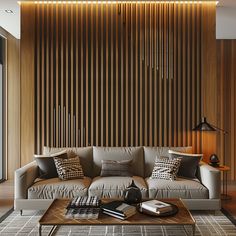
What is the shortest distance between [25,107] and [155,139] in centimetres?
209

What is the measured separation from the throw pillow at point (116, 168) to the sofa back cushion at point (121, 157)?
0.16 meters

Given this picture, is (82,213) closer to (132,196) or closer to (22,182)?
(132,196)

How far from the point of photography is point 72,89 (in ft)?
15.8

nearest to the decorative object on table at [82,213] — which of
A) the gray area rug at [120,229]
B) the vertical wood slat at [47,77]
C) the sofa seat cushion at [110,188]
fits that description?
the gray area rug at [120,229]

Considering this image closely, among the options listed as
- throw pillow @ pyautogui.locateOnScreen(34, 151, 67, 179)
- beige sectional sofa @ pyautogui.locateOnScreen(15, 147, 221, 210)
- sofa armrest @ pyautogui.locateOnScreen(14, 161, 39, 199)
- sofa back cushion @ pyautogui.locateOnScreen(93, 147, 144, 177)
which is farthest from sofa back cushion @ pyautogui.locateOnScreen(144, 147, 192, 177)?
sofa armrest @ pyautogui.locateOnScreen(14, 161, 39, 199)

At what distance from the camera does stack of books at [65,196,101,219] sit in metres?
2.73

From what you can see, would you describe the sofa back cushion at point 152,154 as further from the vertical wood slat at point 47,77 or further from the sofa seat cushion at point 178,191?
the vertical wood slat at point 47,77

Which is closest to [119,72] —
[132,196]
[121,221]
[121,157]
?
[121,157]

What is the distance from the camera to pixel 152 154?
4496mm

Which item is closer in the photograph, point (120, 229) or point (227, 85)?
point (120, 229)

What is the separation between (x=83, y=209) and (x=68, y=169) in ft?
4.25

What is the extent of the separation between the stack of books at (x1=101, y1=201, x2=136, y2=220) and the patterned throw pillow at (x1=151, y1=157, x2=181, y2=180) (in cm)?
125

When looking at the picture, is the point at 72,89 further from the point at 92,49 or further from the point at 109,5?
the point at 109,5

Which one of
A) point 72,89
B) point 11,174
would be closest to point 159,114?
point 72,89
